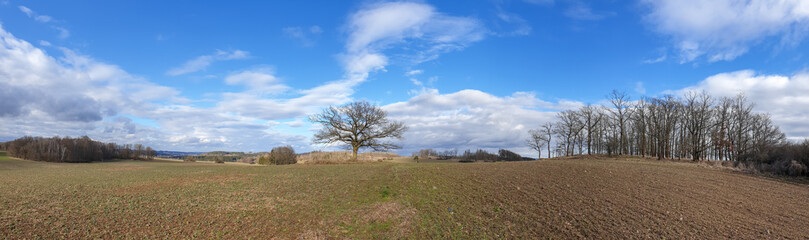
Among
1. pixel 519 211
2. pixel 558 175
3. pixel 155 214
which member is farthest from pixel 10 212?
pixel 558 175

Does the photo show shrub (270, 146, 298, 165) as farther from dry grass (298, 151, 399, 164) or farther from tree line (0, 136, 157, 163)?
tree line (0, 136, 157, 163)

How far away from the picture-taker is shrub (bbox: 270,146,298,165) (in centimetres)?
3397

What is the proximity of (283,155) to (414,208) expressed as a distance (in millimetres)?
27199

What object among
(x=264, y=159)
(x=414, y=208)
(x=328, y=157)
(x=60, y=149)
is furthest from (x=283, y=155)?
(x=414, y=208)

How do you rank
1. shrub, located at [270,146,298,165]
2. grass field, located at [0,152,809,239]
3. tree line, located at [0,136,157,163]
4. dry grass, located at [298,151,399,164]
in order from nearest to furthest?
grass field, located at [0,152,809,239], dry grass, located at [298,151,399,164], shrub, located at [270,146,298,165], tree line, located at [0,136,157,163]

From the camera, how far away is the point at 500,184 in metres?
12.3

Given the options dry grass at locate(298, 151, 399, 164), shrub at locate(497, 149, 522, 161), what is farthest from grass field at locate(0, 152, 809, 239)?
shrub at locate(497, 149, 522, 161)

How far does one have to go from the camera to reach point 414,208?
9.78m

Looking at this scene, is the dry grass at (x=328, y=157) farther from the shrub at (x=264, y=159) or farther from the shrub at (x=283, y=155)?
the shrub at (x=264, y=159)

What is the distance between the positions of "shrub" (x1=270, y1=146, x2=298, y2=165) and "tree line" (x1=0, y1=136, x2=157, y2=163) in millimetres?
22884

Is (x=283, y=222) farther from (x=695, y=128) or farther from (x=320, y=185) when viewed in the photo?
(x=695, y=128)

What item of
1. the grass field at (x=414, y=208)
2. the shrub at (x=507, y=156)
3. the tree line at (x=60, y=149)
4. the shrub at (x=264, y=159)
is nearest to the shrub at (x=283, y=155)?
Result: the shrub at (x=264, y=159)

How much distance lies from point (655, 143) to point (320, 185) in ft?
156

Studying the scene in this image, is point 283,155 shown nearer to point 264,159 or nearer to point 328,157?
point 264,159
